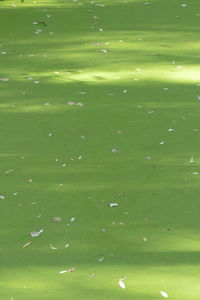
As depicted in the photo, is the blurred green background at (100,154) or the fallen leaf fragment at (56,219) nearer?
the blurred green background at (100,154)

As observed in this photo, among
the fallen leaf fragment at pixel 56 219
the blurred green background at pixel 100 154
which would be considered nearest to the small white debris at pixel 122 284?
the blurred green background at pixel 100 154

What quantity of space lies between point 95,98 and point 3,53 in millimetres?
1171

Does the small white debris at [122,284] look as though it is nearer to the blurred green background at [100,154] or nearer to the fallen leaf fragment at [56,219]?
the blurred green background at [100,154]

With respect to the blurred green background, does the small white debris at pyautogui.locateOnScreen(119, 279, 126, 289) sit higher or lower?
higher

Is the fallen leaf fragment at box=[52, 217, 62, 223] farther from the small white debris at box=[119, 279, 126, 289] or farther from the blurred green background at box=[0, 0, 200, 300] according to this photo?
the small white debris at box=[119, 279, 126, 289]

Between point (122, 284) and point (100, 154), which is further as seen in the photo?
point (100, 154)

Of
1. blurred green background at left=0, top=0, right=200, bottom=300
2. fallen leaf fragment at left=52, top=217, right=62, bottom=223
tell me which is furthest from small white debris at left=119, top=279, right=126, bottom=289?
fallen leaf fragment at left=52, top=217, right=62, bottom=223

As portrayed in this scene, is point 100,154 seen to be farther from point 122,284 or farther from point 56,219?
point 122,284

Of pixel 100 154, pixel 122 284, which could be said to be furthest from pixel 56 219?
pixel 100 154

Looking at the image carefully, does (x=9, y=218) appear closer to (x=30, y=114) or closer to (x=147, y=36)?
(x=30, y=114)

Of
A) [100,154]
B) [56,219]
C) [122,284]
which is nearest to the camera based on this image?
[122,284]

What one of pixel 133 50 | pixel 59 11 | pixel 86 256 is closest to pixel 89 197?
pixel 86 256

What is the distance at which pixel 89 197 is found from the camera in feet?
12.4

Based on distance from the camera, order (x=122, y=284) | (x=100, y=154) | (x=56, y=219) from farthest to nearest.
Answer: (x=100, y=154), (x=56, y=219), (x=122, y=284)
